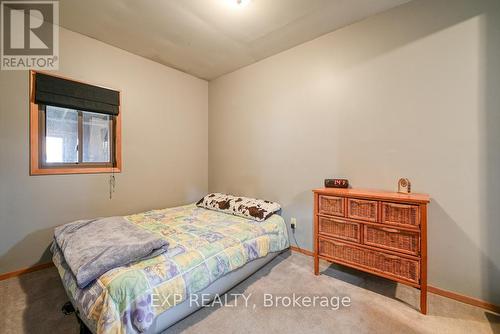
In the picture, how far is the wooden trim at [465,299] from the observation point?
1668mm

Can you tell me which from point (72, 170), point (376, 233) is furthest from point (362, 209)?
point (72, 170)

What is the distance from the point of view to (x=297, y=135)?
2779 mm

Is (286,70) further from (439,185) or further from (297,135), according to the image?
(439,185)

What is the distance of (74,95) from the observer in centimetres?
245

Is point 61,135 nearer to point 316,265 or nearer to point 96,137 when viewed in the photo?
point 96,137

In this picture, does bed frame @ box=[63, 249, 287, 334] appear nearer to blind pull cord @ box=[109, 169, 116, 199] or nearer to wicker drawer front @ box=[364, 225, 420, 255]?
wicker drawer front @ box=[364, 225, 420, 255]

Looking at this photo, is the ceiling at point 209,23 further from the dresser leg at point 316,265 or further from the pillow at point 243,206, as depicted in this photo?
the dresser leg at point 316,265

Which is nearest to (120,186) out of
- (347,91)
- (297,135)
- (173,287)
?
(173,287)

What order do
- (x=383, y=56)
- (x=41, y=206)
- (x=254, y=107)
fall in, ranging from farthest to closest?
(x=254, y=107) → (x=41, y=206) → (x=383, y=56)

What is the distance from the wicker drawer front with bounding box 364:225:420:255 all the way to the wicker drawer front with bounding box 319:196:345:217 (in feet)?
0.85

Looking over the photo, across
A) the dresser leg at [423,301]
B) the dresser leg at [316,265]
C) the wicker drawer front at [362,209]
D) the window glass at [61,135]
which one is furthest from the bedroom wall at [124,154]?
the dresser leg at [423,301]

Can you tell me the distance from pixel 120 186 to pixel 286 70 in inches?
109

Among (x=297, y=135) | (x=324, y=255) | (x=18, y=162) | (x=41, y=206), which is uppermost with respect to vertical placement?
(x=297, y=135)

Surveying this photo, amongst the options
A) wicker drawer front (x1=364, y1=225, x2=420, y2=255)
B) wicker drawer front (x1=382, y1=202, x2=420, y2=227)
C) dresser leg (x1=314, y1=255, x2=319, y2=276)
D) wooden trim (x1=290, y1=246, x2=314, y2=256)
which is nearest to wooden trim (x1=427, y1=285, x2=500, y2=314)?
wicker drawer front (x1=364, y1=225, x2=420, y2=255)
